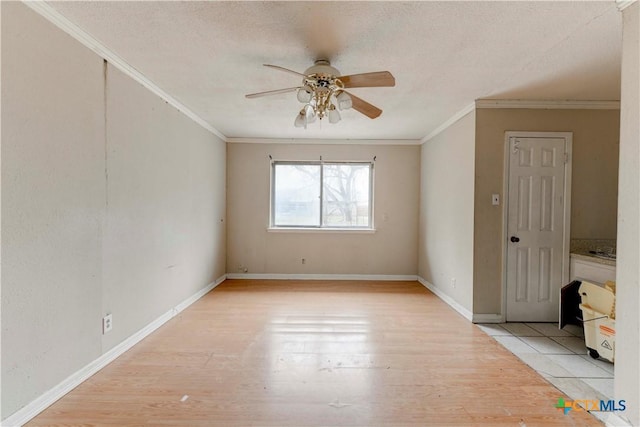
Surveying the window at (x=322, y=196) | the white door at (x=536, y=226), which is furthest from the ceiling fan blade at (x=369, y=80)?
the window at (x=322, y=196)

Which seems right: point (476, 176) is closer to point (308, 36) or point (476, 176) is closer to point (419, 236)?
point (419, 236)

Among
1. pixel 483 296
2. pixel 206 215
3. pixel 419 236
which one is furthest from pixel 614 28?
pixel 206 215

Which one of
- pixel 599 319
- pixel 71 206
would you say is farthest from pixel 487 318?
pixel 71 206

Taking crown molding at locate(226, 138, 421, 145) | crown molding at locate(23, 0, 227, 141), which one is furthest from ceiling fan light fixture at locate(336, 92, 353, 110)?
crown molding at locate(226, 138, 421, 145)

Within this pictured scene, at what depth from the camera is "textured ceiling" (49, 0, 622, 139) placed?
1.70m

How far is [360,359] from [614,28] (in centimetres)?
274

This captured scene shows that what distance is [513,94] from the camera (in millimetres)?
2945

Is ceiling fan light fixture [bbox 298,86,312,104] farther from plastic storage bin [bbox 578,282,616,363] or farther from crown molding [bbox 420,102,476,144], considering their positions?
plastic storage bin [bbox 578,282,616,363]

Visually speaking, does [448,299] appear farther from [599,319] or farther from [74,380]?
[74,380]

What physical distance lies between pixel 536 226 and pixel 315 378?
2.71 meters

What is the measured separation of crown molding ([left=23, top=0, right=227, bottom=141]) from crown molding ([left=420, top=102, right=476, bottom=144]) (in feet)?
10.2

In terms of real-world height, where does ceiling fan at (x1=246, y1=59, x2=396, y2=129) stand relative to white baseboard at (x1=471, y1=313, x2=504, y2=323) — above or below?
above

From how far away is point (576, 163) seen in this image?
10.3 ft

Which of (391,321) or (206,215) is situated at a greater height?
(206,215)
